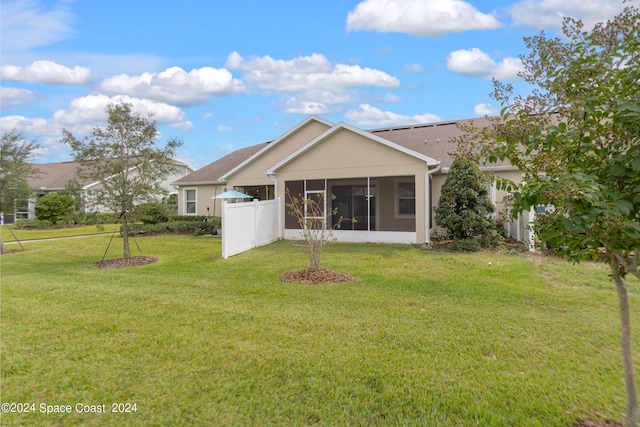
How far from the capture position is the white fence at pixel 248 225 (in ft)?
36.5

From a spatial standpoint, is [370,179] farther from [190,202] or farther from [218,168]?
[190,202]

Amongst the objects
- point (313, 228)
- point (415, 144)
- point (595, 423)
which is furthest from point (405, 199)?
point (595, 423)

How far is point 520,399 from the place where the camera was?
3094mm

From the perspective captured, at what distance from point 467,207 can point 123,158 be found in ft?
37.5

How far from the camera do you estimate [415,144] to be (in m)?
17.1

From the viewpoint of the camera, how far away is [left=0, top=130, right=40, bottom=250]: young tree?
44.9 feet

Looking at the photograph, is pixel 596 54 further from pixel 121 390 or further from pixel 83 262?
pixel 83 262

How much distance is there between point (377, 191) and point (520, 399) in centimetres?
1190

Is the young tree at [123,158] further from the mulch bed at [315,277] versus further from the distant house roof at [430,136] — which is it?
the distant house roof at [430,136]

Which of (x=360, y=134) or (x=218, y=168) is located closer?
(x=360, y=134)

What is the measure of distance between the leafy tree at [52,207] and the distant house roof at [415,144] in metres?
8.94

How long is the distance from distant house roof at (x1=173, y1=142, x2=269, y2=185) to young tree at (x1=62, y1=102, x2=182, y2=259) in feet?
28.9

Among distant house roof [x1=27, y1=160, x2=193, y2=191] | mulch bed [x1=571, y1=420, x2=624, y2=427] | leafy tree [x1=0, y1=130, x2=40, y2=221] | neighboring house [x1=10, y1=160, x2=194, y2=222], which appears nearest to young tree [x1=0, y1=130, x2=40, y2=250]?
leafy tree [x1=0, y1=130, x2=40, y2=221]

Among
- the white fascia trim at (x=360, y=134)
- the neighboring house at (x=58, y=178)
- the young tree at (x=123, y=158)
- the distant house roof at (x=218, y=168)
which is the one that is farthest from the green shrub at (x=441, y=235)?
the neighboring house at (x=58, y=178)
